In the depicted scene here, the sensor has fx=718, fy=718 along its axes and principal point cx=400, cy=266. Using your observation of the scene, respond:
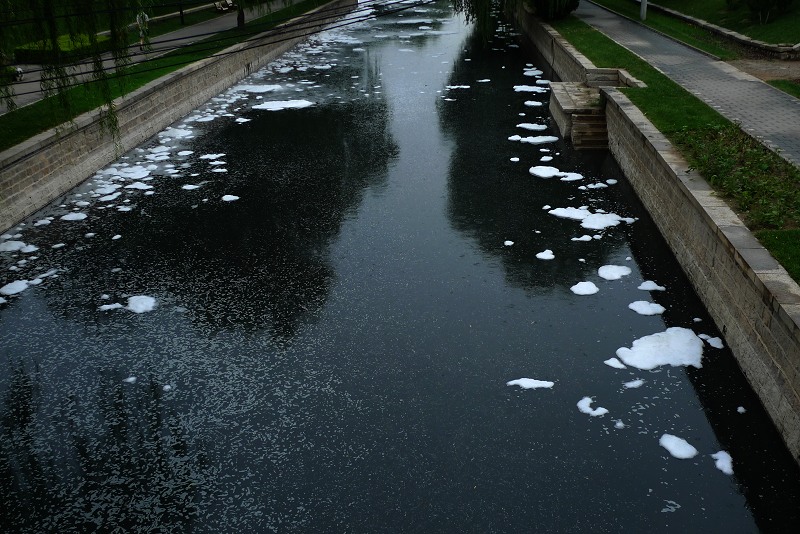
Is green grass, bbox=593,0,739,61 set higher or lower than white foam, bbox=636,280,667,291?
higher

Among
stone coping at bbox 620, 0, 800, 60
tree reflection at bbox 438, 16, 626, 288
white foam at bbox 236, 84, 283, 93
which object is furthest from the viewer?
white foam at bbox 236, 84, 283, 93

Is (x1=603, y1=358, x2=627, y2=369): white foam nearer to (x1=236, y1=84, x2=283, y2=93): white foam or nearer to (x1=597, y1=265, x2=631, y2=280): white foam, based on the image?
(x1=597, y1=265, x2=631, y2=280): white foam

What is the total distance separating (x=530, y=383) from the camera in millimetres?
7168

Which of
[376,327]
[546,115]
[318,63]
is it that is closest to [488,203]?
[376,327]

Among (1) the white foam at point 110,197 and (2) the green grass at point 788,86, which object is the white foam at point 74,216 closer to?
(1) the white foam at point 110,197

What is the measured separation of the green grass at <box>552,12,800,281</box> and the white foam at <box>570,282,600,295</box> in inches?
74.4

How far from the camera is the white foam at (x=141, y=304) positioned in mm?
8766

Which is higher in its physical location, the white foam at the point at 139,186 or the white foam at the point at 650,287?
the white foam at the point at 139,186

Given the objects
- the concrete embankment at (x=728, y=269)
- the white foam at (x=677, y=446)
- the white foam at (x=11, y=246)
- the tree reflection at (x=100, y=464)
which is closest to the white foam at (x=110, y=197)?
the white foam at (x=11, y=246)

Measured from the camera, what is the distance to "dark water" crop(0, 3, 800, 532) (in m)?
5.81

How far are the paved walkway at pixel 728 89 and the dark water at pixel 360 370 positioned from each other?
91.6 inches

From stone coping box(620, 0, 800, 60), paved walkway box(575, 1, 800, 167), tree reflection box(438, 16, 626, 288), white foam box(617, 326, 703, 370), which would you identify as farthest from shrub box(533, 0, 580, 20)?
white foam box(617, 326, 703, 370)

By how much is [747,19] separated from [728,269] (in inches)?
668

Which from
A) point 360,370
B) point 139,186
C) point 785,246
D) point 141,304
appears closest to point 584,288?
point 785,246
